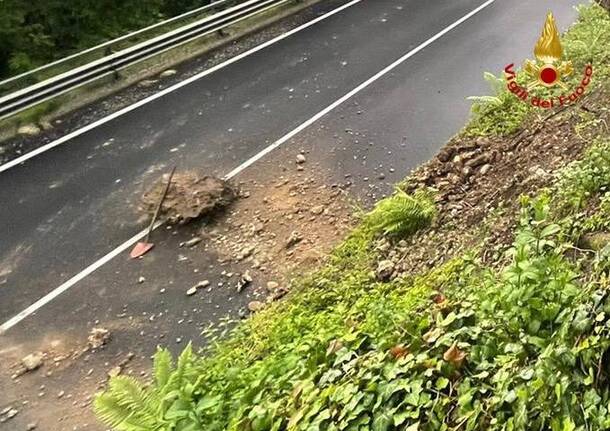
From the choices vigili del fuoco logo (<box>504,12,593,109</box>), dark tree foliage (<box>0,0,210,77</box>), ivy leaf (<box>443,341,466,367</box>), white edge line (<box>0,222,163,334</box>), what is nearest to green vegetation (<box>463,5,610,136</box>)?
vigili del fuoco logo (<box>504,12,593,109</box>)

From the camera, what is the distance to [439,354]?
3848 mm

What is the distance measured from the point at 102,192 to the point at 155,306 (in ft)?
8.03

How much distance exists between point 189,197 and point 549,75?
5.26m

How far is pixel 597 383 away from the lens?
10.1 feet

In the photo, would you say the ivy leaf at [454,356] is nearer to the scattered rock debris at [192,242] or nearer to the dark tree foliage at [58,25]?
the scattered rock debris at [192,242]

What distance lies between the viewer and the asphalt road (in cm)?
718

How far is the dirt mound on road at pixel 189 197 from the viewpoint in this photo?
25.5 feet

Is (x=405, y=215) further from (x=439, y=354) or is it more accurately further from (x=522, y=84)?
(x=522, y=84)

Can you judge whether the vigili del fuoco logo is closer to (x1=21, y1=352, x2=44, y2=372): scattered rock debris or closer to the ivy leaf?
the ivy leaf

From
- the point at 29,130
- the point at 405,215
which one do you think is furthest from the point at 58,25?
the point at 405,215

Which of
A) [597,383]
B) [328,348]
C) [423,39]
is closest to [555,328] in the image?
[597,383]

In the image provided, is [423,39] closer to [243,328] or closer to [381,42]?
[381,42]

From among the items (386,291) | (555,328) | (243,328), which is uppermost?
(555,328)

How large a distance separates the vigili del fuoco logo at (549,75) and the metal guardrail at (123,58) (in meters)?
6.33
